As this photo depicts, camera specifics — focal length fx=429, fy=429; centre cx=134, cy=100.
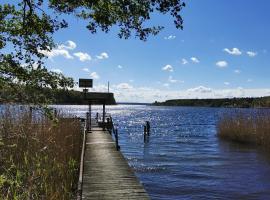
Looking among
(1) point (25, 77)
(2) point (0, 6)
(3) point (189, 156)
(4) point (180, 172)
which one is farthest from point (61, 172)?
(3) point (189, 156)

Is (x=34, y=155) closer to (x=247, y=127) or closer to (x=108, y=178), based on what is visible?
(x=108, y=178)

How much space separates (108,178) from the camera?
40.1 ft

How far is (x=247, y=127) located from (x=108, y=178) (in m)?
19.1

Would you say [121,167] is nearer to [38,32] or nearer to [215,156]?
[38,32]

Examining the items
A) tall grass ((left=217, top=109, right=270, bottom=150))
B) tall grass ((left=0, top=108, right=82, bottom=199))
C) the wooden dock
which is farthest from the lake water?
tall grass ((left=0, top=108, right=82, bottom=199))

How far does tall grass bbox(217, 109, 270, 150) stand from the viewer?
26500 mm

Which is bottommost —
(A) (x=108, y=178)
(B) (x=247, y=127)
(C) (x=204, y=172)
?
(C) (x=204, y=172)

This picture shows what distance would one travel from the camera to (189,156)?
24.9 meters

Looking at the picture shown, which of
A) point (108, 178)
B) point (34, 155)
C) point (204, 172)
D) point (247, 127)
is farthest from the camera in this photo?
point (247, 127)

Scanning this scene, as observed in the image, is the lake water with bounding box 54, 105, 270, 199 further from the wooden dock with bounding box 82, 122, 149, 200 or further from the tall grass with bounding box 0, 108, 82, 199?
the tall grass with bounding box 0, 108, 82, 199

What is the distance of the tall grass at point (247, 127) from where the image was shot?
2650 centimetres

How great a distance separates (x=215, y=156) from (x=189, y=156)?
61.1 inches

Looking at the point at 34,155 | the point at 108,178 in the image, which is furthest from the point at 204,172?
the point at 34,155

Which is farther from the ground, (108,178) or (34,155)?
(34,155)
